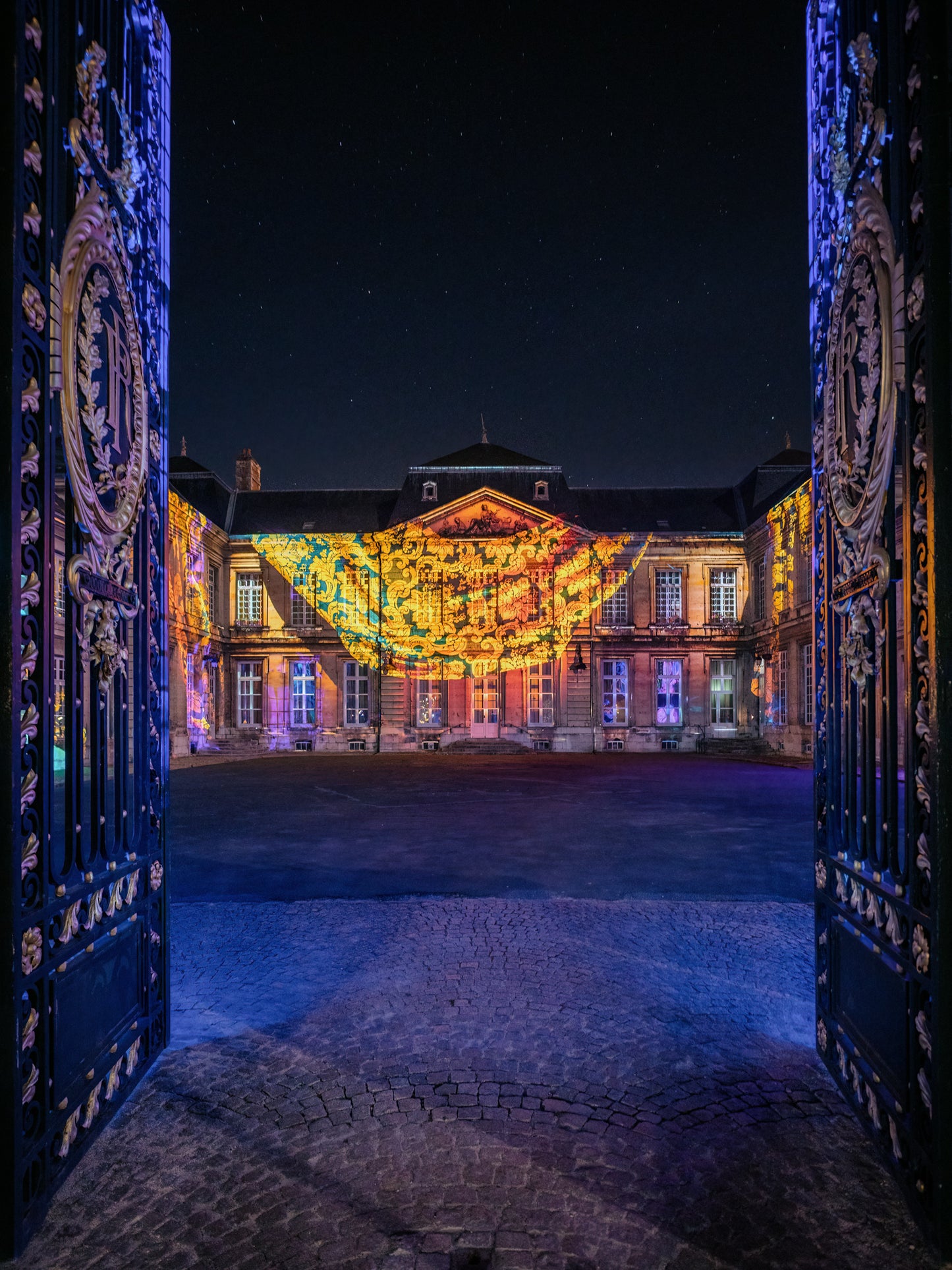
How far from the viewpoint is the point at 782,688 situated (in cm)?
2322

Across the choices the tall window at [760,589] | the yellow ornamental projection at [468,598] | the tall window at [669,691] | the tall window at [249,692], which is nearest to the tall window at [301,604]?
the yellow ornamental projection at [468,598]

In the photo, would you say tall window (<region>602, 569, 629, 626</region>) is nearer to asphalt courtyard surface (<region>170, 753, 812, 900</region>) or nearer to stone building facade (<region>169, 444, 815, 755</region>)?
stone building facade (<region>169, 444, 815, 755</region>)

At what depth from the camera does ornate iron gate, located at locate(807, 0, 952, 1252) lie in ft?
7.32

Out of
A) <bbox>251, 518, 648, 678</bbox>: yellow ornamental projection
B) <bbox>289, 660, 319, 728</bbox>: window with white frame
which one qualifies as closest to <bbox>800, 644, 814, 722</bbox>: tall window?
<bbox>251, 518, 648, 678</bbox>: yellow ornamental projection

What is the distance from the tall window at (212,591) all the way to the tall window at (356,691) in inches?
193

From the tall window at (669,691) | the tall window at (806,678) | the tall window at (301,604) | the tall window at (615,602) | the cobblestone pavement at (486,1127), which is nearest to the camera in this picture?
the cobblestone pavement at (486,1127)

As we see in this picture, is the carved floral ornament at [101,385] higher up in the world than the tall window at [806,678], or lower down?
higher up

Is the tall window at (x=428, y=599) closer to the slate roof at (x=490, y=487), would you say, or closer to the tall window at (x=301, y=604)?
the slate roof at (x=490, y=487)

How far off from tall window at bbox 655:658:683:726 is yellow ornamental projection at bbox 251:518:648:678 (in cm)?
334

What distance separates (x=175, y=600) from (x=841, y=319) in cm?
2192

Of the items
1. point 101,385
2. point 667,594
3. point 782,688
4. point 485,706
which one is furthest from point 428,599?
point 101,385

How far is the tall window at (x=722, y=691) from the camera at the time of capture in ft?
86.4

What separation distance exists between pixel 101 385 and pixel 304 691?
24383mm

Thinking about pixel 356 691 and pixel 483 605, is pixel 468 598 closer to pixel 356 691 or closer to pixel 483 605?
pixel 483 605
